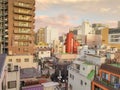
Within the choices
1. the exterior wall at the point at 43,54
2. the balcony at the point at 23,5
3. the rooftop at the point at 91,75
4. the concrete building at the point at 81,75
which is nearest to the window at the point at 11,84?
the concrete building at the point at 81,75

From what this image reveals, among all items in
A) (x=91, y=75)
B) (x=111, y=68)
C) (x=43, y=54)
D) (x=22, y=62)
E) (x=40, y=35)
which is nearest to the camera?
(x=111, y=68)

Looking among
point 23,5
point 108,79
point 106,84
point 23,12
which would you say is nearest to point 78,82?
point 108,79

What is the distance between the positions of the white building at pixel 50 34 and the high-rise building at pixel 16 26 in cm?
10163

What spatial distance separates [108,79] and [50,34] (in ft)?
475

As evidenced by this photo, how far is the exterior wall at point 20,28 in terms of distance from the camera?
2293 inches

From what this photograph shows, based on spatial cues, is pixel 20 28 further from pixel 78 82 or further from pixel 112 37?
pixel 112 37

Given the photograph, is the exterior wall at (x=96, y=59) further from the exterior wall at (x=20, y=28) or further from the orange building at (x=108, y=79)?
the exterior wall at (x=20, y=28)

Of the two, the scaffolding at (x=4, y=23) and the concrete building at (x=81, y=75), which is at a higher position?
the scaffolding at (x=4, y=23)

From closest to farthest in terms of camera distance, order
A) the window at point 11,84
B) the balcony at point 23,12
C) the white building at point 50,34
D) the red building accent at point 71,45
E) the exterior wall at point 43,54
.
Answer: the window at point 11,84 → the balcony at point 23,12 → the exterior wall at point 43,54 → the red building accent at point 71,45 → the white building at point 50,34

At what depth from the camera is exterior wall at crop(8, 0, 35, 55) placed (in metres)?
58.2

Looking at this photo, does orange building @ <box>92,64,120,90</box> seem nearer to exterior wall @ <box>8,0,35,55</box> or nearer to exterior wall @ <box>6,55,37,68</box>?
exterior wall @ <box>6,55,37,68</box>

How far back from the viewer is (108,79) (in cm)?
2725

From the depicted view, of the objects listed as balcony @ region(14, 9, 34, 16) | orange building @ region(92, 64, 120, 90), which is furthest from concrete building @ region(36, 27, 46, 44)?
orange building @ region(92, 64, 120, 90)

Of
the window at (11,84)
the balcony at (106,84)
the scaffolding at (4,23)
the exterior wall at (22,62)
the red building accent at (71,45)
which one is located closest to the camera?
the window at (11,84)
